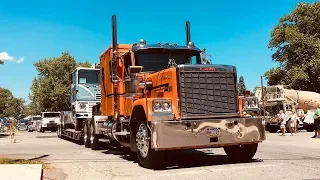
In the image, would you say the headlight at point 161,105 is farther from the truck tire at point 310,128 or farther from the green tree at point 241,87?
the truck tire at point 310,128

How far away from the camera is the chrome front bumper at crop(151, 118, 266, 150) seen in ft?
26.5

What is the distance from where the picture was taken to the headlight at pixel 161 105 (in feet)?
27.2

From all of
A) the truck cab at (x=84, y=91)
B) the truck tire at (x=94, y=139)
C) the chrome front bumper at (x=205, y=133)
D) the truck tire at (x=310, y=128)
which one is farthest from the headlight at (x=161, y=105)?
the truck tire at (x=310, y=128)

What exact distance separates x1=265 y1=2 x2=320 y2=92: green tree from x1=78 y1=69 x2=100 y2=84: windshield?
85.3 ft

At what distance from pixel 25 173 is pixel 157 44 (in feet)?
15.8

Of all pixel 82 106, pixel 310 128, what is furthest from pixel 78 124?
pixel 310 128

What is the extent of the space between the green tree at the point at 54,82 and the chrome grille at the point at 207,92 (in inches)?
1966

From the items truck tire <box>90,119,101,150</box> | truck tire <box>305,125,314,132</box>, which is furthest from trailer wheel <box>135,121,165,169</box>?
truck tire <box>305,125,314,132</box>

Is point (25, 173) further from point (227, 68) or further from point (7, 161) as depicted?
point (227, 68)

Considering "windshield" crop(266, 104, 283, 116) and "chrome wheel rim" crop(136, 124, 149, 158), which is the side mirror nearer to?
"chrome wheel rim" crop(136, 124, 149, 158)

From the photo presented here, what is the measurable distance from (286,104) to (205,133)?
68.3 ft

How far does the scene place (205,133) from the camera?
8391 millimetres

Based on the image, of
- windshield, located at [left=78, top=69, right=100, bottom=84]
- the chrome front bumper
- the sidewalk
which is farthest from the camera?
windshield, located at [left=78, top=69, right=100, bottom=84]

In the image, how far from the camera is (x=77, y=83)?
59.4 feet
